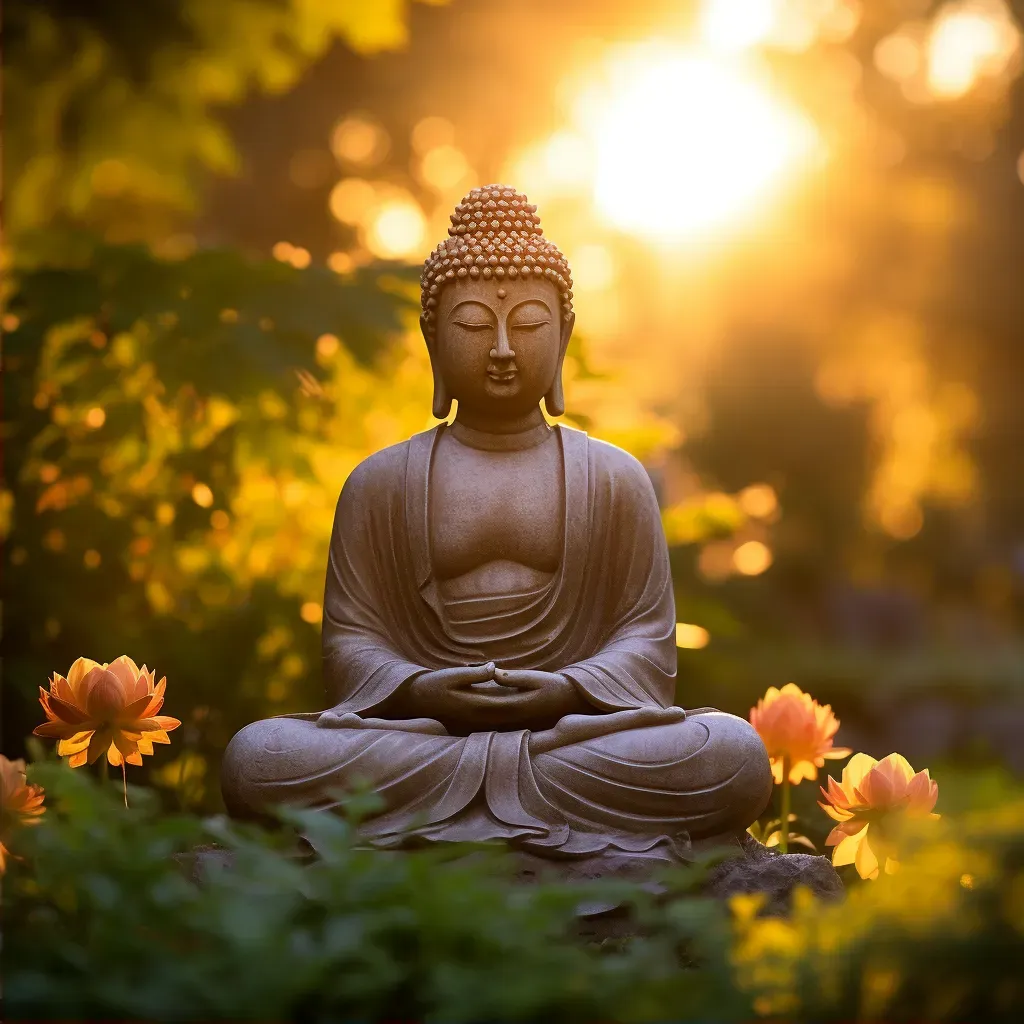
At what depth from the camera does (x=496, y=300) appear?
16.8 ft

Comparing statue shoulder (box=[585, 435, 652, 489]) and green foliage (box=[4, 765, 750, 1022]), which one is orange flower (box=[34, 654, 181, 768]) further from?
statue shoulder (box=[585, 435, 652, 489])

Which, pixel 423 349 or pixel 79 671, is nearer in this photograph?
Result: pixel 79 671

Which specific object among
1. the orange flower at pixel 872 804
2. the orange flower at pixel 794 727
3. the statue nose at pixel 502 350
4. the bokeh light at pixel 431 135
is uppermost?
the bokeh light at pixel 431 135

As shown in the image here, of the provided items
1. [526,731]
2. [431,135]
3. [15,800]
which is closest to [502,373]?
[526,731]

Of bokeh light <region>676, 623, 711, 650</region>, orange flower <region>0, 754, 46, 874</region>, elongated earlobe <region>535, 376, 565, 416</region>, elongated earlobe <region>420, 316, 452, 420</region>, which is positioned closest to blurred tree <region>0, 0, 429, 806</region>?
bokeh light <region>676, 623, 711, 650</region>

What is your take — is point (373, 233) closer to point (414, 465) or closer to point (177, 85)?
point (177, 85)

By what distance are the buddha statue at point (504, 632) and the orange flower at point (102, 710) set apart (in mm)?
338

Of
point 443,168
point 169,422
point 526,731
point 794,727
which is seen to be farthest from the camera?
point 443,168

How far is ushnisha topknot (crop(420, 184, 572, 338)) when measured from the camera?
16.8 feet

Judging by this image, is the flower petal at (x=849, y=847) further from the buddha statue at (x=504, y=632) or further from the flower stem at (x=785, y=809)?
the flower stem at (x=785, y=809)

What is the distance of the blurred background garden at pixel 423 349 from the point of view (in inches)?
288

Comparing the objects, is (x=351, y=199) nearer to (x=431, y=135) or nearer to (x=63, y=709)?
(x=431, y=135)

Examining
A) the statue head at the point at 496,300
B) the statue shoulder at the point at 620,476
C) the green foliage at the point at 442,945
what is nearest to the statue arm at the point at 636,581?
the statue shoulder at the point at 620,476

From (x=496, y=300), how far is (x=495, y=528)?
2.49 feet
